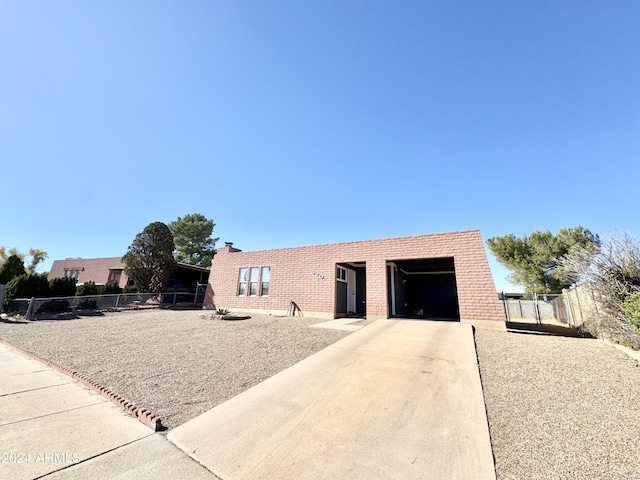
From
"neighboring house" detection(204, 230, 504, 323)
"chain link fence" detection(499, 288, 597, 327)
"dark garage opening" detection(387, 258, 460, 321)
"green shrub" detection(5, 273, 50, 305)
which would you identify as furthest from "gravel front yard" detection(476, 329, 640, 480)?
"green shrub" detection(5, 273, 50, 305)

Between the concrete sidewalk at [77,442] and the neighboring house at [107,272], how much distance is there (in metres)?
19.7

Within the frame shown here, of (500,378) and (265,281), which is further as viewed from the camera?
(265,281)

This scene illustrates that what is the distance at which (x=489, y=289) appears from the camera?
9391mm

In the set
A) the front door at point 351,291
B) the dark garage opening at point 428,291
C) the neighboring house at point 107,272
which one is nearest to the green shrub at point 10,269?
the neighboring house at point 107,272

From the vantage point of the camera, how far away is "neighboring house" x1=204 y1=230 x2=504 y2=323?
9.88m

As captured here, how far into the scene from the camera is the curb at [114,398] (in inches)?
123

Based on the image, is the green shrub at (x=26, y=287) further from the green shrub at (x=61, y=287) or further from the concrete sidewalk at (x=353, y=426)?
the concrete sidewalk at (x=353, y=426)

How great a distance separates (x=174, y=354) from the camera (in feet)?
21.0

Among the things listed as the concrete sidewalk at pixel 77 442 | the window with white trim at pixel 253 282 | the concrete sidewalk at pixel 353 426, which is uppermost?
the window with white trim at pixel 253 282

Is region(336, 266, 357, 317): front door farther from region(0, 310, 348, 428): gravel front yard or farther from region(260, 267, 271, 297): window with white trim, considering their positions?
region(260, 267, 271, 297): window with white trim

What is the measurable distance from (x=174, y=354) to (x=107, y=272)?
1094 inches

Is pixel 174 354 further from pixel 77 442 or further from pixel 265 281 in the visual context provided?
pixel 265 281

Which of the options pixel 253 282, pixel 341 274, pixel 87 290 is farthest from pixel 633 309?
pixel 87 290

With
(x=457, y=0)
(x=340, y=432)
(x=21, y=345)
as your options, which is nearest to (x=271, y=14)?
(x=457, y=0)
